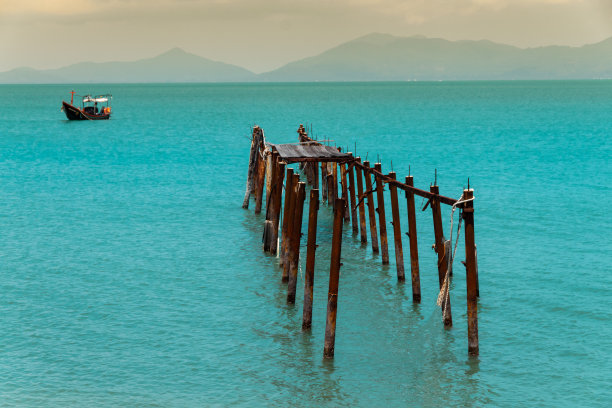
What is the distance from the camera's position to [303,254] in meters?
24.0

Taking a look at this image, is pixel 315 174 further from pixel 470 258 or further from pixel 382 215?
pixel 470 258

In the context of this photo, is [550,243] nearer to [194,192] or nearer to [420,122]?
[194,192]

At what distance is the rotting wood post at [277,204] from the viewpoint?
73.9 ft

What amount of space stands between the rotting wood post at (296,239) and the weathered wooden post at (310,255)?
791mm

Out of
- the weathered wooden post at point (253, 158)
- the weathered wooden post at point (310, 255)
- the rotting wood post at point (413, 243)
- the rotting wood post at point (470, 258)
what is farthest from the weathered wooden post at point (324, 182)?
the rotting wood post at point (470, 258)

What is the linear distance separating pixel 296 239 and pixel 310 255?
59.5 inches

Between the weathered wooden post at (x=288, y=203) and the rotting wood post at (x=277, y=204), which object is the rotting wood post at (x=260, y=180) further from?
the weathered wooden post at (x=288, y=203)

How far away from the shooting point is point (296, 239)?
17.3 meters

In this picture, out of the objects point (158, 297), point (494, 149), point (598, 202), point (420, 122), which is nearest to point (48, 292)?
point (158, 297)

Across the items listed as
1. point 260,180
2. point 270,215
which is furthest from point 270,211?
point 260,180

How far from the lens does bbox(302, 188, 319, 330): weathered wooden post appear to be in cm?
1584

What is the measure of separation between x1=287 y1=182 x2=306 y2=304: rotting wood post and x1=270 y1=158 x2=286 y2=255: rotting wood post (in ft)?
11.9

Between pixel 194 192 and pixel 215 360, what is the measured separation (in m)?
23.0

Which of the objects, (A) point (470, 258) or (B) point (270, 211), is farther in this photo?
(B) point (270, 211)
